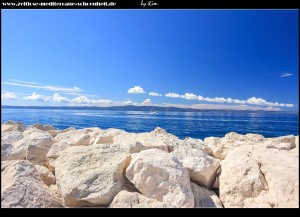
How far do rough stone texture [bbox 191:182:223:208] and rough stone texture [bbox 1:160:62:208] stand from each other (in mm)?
1961

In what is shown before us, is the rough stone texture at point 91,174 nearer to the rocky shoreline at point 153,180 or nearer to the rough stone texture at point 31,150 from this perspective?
the rocky shoreline at point 153,180

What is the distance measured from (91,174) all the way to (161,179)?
106 centimetres

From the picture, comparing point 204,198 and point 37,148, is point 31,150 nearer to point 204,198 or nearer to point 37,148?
point 37,148

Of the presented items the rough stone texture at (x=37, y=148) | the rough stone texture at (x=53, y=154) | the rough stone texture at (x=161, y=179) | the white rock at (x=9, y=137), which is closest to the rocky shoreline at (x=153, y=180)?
the rough stone texture at (x=161, y=179)

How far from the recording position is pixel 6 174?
329 cm

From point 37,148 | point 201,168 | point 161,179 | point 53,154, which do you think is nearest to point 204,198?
point 201,168

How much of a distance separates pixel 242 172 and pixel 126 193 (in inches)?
71.3

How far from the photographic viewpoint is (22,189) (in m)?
3.04

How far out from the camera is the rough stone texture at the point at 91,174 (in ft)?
10.5

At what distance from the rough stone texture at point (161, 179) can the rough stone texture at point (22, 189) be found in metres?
1.16

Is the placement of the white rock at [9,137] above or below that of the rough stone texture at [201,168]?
above

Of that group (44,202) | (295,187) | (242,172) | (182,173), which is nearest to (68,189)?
(44,202)
